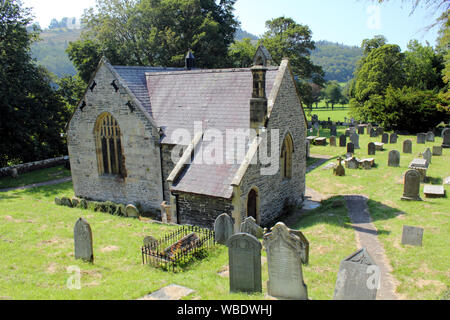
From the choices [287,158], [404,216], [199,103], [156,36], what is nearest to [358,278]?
[404,216]

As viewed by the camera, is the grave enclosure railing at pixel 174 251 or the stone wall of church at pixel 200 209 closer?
the grave enclosure railing at pixel 174 251

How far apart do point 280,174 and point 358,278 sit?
9.71 meters

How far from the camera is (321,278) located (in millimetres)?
9297

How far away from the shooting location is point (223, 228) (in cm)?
1191

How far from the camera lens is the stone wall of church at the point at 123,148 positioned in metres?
17.1

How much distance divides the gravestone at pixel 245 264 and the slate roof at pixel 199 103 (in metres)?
4.75

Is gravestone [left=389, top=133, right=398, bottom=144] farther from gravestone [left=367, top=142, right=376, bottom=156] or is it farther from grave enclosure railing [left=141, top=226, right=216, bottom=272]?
grave enclosure railing [left=141, top=226, right=216, bottom=272]

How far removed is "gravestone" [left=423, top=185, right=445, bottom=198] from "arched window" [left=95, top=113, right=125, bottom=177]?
15.6 metres

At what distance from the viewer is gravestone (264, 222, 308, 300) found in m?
7.84

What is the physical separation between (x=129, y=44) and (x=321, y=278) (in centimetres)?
3526

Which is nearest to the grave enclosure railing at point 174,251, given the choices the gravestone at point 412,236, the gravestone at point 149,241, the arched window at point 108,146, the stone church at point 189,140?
the gravestone at point 149,241

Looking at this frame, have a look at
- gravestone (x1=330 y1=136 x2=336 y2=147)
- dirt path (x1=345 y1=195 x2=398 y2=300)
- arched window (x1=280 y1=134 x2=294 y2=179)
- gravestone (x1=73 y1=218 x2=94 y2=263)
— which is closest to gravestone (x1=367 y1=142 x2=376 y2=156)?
gravestone (x1=330 y1=136 x2=336 y2=147)

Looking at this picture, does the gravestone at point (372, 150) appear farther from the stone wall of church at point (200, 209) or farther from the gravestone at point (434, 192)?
the stone wall of church at point (200, 209)

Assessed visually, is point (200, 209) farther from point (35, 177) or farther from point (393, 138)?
point (393, 138)
